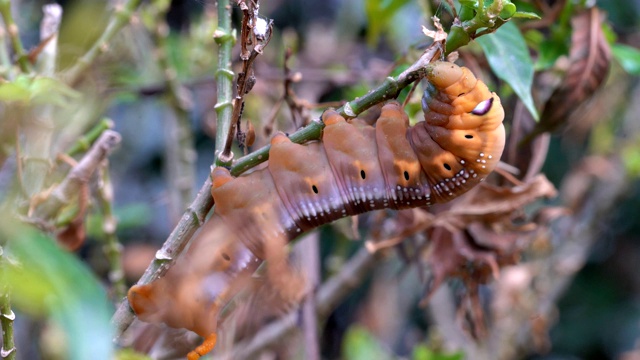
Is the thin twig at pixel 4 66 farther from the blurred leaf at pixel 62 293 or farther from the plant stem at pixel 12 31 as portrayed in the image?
the blurred leaf at pixel 62 293

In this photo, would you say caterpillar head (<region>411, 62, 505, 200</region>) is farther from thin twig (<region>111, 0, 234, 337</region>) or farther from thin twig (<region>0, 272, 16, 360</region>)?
thin twig (<region>0, 272, 16, 360</region>)

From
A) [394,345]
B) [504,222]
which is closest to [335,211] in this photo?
[504,222]

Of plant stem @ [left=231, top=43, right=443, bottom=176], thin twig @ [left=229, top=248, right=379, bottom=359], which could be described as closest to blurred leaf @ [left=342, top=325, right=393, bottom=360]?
thin twig @ [left=229, top=248, right=379, bottom=359]

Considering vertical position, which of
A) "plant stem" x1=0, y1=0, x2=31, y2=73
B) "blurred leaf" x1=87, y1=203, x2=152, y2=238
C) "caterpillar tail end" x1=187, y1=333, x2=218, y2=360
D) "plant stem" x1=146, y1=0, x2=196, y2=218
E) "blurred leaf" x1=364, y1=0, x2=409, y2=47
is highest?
"plant stem" x1=0, y1=0, x2=31, y2=73

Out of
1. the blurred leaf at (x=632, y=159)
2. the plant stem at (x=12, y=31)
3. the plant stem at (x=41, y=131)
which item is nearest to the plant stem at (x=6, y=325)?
the plant stem at (x=41, y=131)

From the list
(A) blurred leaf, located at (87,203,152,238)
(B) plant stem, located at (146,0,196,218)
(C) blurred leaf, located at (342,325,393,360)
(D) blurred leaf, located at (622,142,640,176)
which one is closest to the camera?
(C) blurred leaf, located at (342,325,393,360)

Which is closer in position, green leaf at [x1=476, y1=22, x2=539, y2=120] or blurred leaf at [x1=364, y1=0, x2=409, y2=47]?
green leaf at [x1=476, y1=22, x2=539, y2=120]
